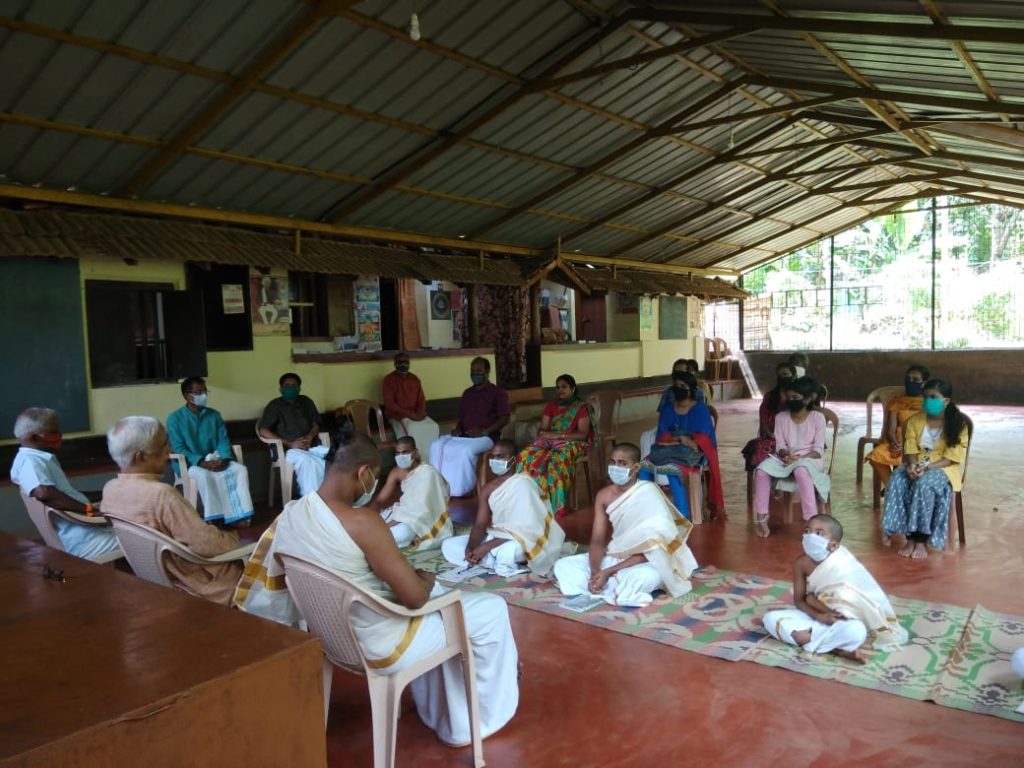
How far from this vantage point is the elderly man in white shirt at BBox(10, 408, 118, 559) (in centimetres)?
367

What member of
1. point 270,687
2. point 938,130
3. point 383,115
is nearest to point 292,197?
point 383,115

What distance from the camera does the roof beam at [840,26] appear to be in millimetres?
5457

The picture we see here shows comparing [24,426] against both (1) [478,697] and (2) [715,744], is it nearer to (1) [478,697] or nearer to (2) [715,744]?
(1) [478,697]

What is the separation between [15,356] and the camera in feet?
19.2

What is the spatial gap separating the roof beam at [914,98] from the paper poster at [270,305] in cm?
606

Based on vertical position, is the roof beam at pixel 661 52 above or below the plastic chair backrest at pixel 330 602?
above

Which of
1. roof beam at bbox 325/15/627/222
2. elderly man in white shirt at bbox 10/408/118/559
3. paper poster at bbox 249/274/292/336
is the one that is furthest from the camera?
paper poster at bbox 249/274/292/336

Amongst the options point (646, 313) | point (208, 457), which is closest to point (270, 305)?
point (208, 457)

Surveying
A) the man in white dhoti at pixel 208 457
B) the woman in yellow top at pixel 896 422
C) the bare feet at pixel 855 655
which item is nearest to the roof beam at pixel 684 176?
the woman in yellow top at pixel 896 422

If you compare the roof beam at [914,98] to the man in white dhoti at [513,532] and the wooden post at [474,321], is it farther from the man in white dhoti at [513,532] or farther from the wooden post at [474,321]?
the man in white dhoti at [513,532]

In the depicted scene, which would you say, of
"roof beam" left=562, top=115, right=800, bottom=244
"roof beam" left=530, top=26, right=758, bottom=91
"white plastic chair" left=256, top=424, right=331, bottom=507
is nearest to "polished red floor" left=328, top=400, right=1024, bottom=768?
"white plastic chair" left=256, top=424, right=331, bottom=507

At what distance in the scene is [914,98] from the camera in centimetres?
736

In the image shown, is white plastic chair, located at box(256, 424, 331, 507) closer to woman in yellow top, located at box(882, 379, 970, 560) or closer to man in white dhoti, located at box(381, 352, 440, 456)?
man in white dhoti, located at box(381, 352, 440, 456)

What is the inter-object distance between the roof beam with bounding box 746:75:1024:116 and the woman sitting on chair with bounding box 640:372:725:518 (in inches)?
157
